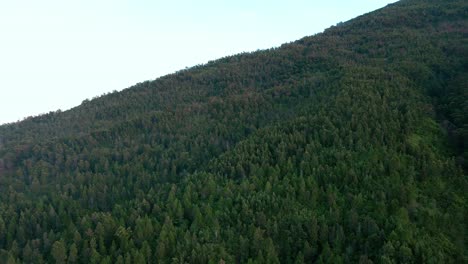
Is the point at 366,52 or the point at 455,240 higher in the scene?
the point at 366,52

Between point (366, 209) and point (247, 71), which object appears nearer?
point (366, 209)

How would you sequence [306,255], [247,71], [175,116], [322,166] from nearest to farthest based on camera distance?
[306,255], [322,166], [175,116], [247,71]

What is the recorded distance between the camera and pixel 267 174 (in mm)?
35188

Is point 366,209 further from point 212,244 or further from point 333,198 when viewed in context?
point 212,244

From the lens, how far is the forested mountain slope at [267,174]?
26547 millimetres

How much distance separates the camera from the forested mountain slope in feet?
87.1

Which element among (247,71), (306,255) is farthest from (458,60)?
(306,255)

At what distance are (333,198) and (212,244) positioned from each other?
8543 mm

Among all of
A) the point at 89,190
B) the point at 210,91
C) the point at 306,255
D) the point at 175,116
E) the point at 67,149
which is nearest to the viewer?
the point at 306,255

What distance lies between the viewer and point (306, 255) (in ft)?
83.9

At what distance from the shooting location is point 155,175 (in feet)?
139

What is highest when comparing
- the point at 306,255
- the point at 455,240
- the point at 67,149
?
the point at 67,149

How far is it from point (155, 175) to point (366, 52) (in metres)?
48.1

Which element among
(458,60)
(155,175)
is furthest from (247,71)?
(155,175)
